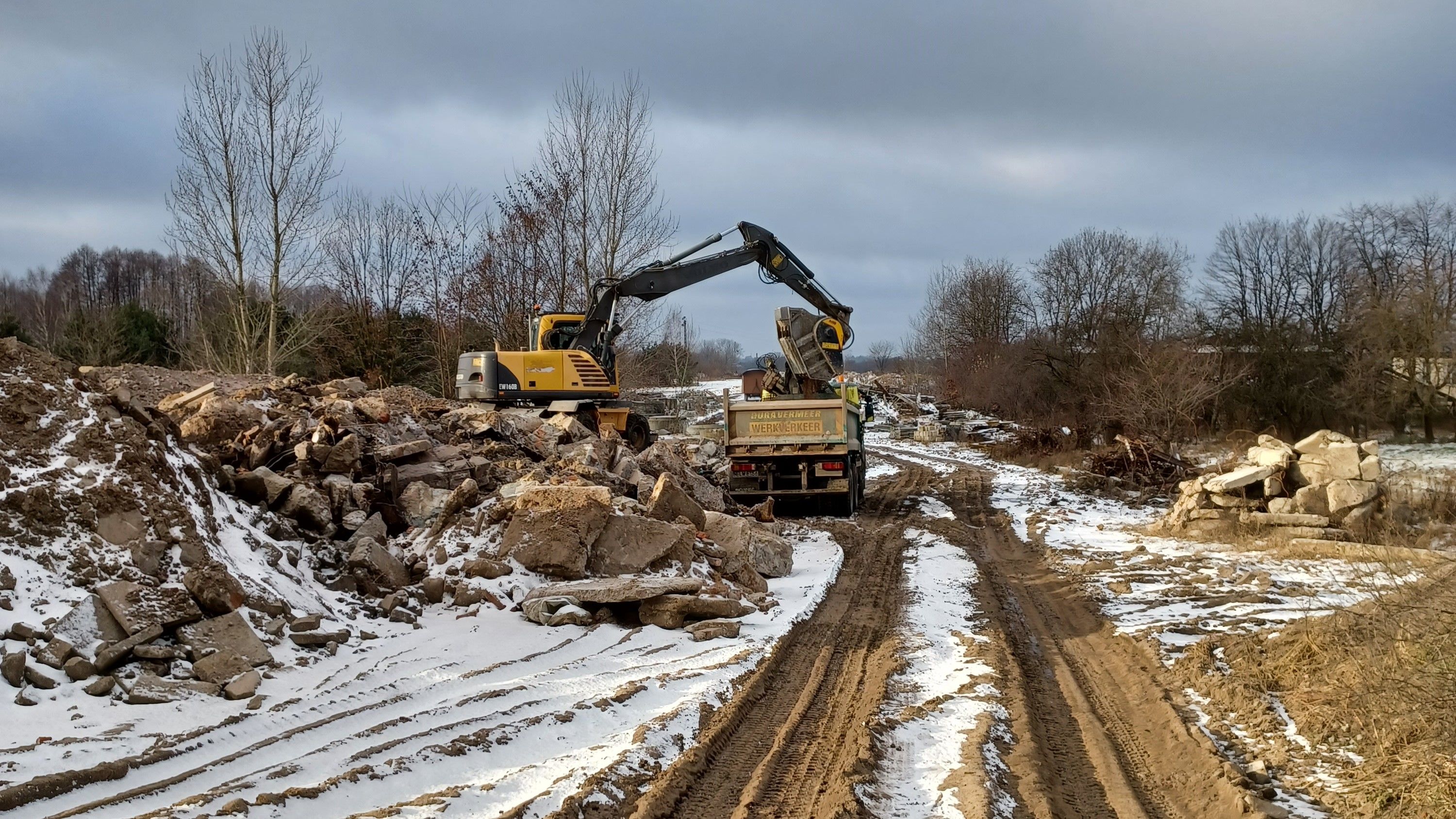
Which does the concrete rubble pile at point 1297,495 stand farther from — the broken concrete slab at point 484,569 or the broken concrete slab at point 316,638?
the broken concrete slab at point 316,638

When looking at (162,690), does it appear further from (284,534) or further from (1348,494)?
(1348,494)

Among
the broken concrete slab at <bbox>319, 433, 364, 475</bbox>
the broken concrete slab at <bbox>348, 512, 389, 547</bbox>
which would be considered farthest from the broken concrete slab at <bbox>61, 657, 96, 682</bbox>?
the broken concrete slab at <bbox>319, 433, 364, 475</bbox>

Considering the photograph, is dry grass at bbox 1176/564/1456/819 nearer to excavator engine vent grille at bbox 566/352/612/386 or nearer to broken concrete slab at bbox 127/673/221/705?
broken concrete slab at bbox 127/673/221/705

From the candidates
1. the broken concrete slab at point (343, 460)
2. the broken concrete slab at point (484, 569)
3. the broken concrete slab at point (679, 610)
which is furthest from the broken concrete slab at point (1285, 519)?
the broken concrete slab at point (343, 460)

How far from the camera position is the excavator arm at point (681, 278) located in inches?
666

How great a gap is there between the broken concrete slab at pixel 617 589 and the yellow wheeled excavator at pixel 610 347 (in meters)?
7.48

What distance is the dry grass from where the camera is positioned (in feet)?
14.3

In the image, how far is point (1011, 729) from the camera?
18.3 feet

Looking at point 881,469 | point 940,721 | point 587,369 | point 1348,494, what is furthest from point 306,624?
point 881,469

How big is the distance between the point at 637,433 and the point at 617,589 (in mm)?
9279

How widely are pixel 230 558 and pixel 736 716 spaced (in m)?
4.05

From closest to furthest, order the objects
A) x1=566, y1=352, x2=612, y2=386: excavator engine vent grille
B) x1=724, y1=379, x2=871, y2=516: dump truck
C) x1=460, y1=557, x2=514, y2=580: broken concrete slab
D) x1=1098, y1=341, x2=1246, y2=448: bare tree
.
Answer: x1=460, y1=557, x2=514, y2=580: broken concrete slab < x1=724, y1=379, x2=871, y2=516: dump truck < x1=566, y1=352, x2=612, y2=386: excavator engine vent grille < x1=1098, y1=341, x2=1246, y2=448: bare tree

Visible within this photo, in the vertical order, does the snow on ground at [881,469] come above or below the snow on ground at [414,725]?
below

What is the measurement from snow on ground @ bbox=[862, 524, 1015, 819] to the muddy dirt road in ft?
0.30
